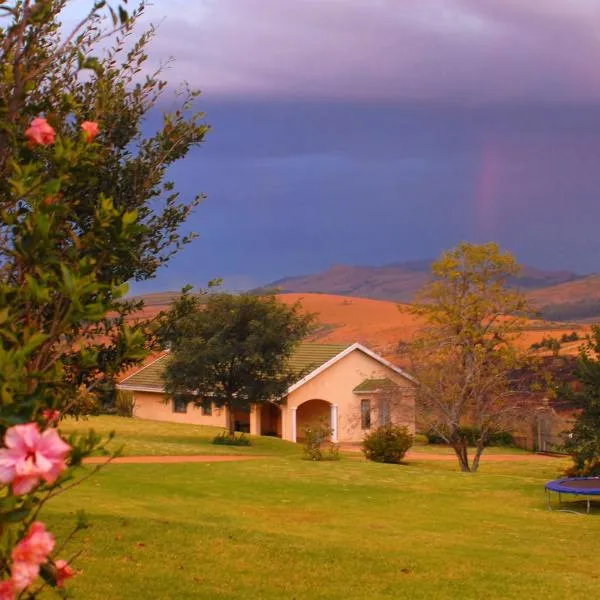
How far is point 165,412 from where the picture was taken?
54000mm

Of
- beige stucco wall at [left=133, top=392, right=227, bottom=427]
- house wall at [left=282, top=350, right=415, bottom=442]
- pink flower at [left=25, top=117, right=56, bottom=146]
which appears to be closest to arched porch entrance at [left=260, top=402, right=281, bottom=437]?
house wall at [left=282, top=350, right=415, bottom=442]

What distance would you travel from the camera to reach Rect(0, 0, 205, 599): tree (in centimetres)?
359

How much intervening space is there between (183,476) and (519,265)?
17.6 metres

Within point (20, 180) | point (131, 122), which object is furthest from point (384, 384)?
point (20, 180)

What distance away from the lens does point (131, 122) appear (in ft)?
28.0

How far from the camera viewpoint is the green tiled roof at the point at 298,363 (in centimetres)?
4906

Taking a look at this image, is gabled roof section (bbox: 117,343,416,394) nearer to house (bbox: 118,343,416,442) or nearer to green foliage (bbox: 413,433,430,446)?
house (bbox: 118,343,416,442)

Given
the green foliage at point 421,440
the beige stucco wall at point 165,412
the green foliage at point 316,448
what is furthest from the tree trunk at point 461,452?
the beige stucco wall at point 165,412

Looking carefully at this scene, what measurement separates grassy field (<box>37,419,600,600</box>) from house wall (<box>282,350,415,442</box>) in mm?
20903

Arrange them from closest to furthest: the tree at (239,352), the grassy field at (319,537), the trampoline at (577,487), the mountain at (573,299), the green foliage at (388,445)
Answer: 1. the grassy field at (319,537)
2. the trampoline at (577,487)
3. the green foliage at (388,445)
4. the tree at (239,352)
5. the mountain at (573,299)

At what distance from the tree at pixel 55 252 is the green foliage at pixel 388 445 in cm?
2634

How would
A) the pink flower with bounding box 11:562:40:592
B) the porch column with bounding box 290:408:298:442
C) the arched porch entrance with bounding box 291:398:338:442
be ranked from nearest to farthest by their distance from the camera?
the pink flower with bounding box 11:562:40:592 < the porch column with bounding box 290:408:298:442 < the arched porch entrance with bounding box 291:398:338:442

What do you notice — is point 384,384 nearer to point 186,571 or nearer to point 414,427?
point 414,427

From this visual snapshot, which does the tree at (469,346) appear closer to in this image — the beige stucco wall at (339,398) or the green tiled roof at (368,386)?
the beige stucco wall at (339,398)
